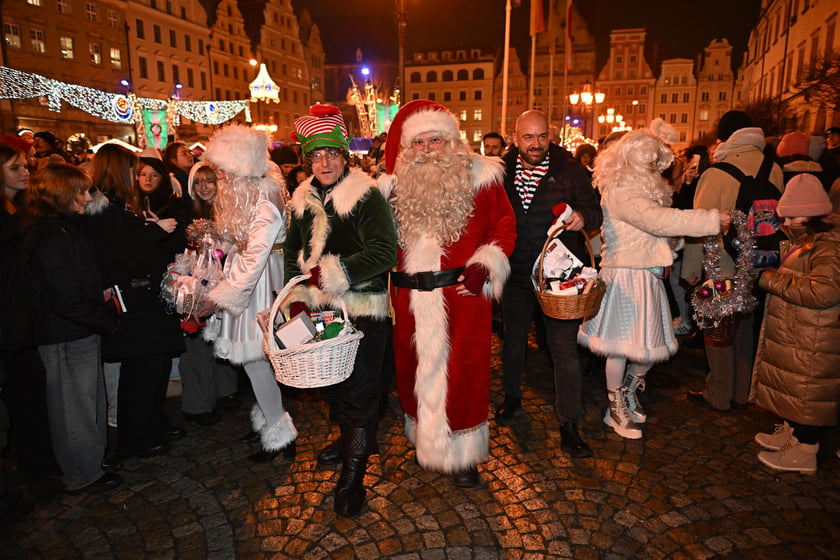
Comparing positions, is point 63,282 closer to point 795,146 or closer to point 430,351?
point 430,351

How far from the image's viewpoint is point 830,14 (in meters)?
20.0

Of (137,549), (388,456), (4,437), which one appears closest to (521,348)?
(388,456)

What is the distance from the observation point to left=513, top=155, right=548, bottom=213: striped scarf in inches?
166

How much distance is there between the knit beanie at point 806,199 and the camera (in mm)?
3441

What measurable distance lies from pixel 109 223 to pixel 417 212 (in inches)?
87.4

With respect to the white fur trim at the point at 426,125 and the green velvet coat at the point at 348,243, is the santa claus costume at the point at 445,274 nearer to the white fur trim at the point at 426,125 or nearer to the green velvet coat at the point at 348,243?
the white fur trim at the point at 426,125

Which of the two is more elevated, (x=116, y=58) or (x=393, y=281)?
(x=116, y=58)

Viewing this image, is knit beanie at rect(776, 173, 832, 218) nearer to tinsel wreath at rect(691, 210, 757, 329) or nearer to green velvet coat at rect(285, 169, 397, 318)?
tinsel wreath at rect(691, 210, 757, 329)

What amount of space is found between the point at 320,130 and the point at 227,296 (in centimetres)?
125

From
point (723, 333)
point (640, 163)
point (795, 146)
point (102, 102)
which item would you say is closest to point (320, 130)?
point (640, 163)

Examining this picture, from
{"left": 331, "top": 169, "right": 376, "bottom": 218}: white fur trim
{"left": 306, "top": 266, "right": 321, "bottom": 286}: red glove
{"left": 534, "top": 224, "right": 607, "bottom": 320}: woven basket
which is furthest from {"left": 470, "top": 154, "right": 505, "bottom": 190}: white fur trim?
{"left": 306, "top": 266, "right": 321, "bottom": 286}: red glove

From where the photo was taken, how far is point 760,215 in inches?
175

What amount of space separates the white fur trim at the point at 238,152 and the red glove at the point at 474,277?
167 centimetres

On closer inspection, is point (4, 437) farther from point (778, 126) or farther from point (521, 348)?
point (778, 126)
